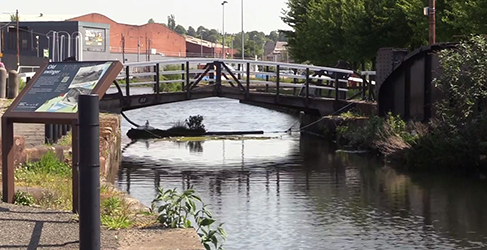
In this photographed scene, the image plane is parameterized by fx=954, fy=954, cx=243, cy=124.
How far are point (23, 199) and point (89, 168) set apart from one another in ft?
13.5

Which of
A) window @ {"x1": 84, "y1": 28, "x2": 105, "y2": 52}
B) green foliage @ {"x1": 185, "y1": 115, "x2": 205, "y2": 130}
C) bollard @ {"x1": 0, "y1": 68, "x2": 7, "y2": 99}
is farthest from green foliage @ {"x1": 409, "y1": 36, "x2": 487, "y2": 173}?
window @ {"x1": 84, "y1": 28, "x2": 105, "y2": 52}

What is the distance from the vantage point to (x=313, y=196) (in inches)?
757

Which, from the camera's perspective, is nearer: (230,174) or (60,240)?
(60,240)

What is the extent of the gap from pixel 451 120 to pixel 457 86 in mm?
855

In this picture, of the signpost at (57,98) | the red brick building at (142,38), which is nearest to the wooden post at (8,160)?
the signpost at (57,98)

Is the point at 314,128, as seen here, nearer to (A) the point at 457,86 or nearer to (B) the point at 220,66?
(B) the point at 220,66

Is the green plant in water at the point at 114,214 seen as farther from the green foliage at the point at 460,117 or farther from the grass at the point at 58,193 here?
the green foliage at the point at 460,117

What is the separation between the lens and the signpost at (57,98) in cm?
1052

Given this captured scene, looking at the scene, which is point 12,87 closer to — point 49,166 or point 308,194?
point 308,194

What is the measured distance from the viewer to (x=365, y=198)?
1898 cm

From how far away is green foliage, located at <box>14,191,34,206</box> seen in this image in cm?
1135

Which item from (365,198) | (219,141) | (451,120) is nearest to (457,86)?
(451,120)

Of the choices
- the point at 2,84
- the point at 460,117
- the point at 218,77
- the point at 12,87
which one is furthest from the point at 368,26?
the point at 460,117

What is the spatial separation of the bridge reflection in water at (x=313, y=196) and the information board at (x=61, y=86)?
3640 mm
